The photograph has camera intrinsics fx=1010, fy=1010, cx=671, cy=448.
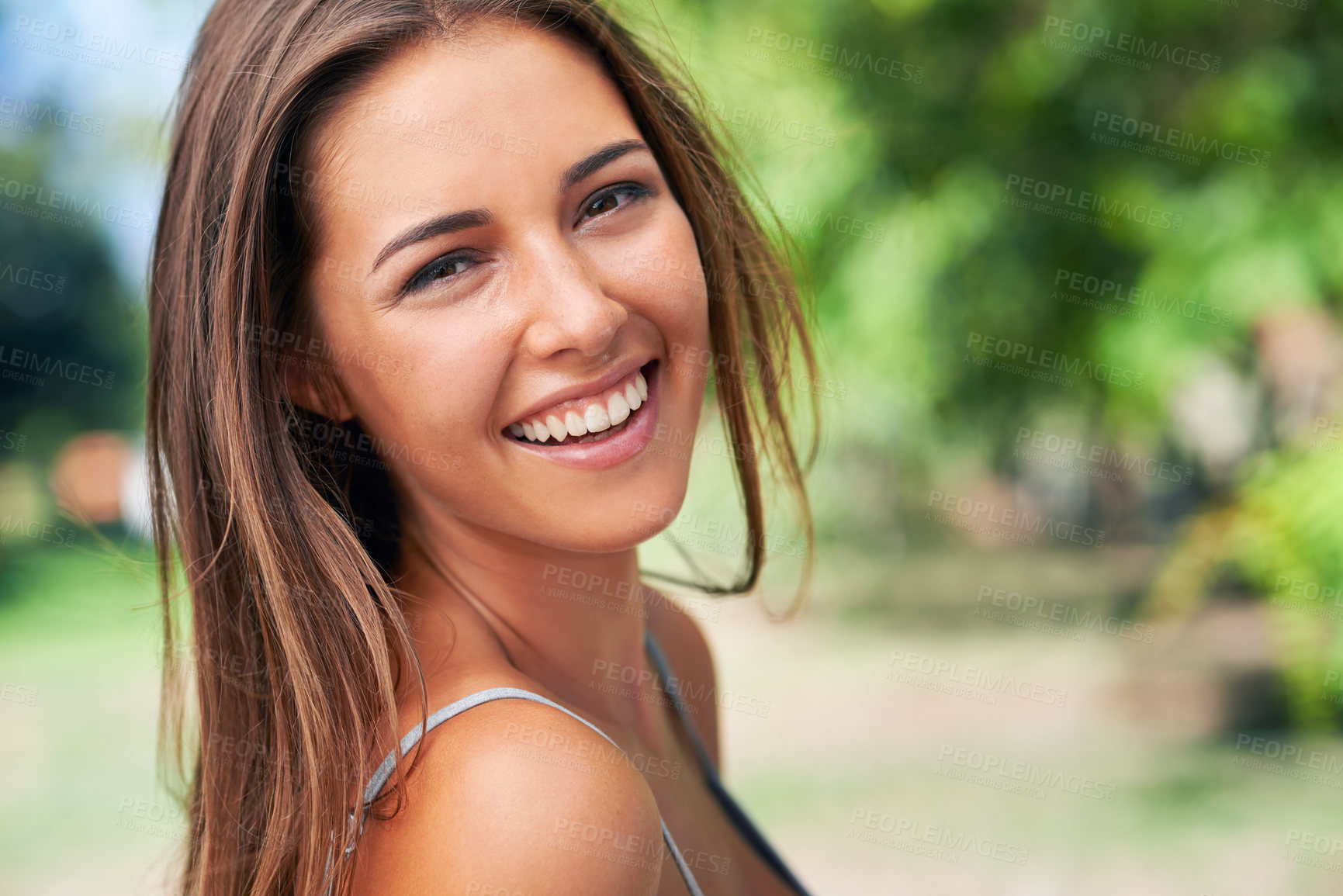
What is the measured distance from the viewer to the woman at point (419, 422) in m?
1.11

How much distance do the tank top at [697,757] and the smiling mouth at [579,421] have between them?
31 cm

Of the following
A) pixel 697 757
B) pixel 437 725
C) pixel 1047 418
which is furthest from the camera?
pixel 1047 418

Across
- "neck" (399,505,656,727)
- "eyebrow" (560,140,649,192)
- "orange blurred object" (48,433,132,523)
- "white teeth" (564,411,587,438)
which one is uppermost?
"orange blurred object" (48,433,132,523)

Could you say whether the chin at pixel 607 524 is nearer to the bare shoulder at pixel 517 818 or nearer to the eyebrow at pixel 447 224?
the bare shoulder at pixel 517 818

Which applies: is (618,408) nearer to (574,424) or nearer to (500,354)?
(574,424)

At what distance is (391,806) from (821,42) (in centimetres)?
434

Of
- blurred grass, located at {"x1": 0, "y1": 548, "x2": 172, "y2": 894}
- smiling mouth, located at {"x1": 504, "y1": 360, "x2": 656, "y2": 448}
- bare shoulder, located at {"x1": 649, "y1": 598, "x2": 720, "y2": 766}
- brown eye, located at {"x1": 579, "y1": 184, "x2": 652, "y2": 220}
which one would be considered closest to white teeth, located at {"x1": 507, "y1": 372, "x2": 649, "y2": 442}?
smiling mouth, located at {"x1": 504, "y1": 360, "x2": 656, "y2": 448}

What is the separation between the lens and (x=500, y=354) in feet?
3.90

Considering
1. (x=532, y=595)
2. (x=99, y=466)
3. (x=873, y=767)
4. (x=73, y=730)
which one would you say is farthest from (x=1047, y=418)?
(x=99, y=466)

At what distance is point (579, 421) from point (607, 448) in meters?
0.05

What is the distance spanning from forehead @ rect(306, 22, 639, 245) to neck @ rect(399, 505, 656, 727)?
0.49 metres

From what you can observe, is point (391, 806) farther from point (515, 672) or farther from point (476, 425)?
point (476, 425)

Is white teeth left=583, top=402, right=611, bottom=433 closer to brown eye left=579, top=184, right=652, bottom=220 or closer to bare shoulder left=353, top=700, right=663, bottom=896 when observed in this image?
brown eye left=579, top=184, right=652, bottom=220

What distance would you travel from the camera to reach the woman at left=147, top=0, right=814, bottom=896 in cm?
111
